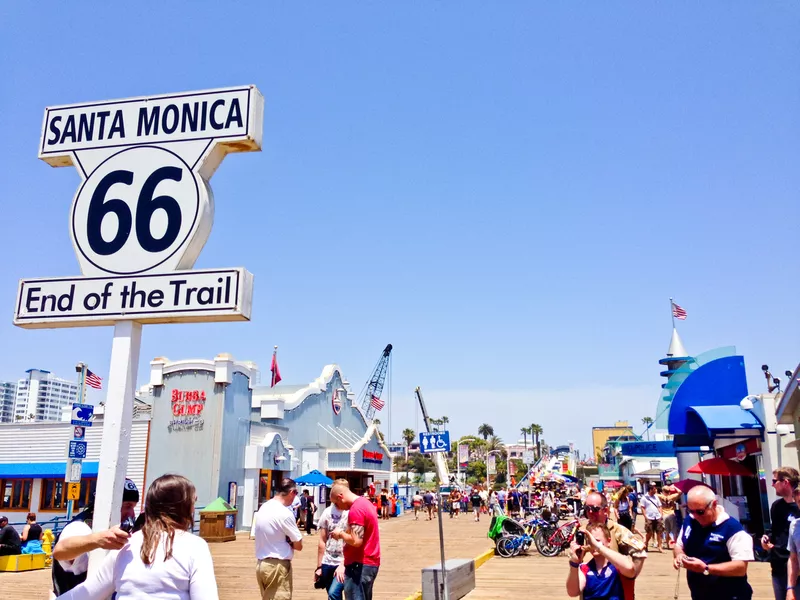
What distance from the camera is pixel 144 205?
7191mm

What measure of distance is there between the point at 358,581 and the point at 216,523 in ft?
56.7

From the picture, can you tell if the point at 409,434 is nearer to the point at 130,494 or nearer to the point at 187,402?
the point at 187,402

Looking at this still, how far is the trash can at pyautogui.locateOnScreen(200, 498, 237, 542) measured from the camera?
73.2 ft

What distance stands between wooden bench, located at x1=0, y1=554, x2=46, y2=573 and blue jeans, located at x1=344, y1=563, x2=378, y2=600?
38.3 ft

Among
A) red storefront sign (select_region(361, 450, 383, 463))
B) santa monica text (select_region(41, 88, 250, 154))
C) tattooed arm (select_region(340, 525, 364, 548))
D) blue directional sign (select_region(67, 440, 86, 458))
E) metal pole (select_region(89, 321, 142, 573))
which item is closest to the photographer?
metal pole (select_region(89, 321, 142, 573))

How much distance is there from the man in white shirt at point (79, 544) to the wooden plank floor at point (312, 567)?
7.30m

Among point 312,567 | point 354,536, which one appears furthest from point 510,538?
point 354,536

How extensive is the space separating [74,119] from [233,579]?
9696 mm

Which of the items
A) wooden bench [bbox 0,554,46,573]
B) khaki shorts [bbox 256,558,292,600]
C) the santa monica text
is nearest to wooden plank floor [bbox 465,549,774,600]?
khaki shorts [bbox 256,558,292,600]

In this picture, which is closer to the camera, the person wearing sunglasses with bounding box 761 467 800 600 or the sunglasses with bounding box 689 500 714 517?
the sunglasses with bounding box 689 500 714 517

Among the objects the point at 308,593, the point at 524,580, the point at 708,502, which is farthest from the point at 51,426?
the point at 708,502

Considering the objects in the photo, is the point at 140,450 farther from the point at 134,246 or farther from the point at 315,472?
the point at 134,246

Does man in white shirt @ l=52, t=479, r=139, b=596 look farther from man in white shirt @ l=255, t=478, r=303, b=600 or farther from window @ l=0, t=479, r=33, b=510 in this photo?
window @ l=0, t=479, r=33, b=510

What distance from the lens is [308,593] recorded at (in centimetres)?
1204
